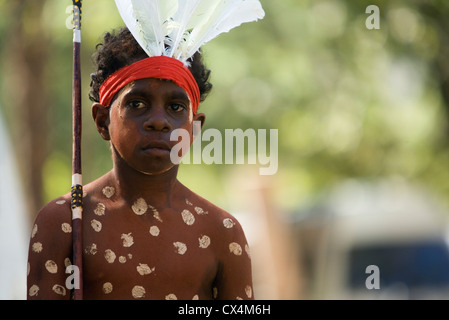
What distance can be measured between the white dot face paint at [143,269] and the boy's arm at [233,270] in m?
0.31

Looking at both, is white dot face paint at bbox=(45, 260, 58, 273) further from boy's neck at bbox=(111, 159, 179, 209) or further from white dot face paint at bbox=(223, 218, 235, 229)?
white dot face paint at bbox=(223, 218, 235, 229)

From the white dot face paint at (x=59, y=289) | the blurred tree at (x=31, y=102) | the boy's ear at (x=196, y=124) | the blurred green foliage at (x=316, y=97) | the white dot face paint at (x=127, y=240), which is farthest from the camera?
the blurred green foliage at (x=316, y=97)

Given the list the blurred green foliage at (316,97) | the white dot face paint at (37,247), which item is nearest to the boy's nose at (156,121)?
the white dot face paint at (37,247)

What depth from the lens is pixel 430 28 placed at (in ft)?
33.4

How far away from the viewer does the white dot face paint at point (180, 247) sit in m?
3.04

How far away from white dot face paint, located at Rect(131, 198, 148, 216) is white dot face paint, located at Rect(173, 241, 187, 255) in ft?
0.56

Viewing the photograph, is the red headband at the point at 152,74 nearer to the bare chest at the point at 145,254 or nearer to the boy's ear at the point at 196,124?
the boy's ear at the point at 196,124

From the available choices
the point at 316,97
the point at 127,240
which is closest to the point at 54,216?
the point at 127,240

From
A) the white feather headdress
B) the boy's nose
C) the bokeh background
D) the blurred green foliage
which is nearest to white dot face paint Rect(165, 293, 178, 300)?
the boy's nose

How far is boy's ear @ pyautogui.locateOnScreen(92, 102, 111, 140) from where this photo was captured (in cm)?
314

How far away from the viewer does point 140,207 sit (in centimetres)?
308

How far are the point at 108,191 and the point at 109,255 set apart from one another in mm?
280

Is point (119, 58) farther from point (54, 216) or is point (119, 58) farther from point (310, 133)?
point (310, 133)
